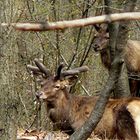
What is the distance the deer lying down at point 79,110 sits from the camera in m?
8.02

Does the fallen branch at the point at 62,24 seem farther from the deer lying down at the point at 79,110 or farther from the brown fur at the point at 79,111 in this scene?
the brown fur at the point at 79,111

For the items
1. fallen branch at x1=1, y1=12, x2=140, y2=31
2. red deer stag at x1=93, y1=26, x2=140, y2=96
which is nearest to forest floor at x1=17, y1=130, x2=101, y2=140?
red deer stag at x1=93, y1=26, x2=140, y2=96

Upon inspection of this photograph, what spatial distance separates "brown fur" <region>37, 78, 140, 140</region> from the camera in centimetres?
817

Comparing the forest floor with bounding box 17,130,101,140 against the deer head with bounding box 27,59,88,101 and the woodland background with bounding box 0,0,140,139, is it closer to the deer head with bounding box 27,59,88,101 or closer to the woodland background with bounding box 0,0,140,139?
the deer head with bounding box 27,59,88,101

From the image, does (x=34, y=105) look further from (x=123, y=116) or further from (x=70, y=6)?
(x=123, y=116)

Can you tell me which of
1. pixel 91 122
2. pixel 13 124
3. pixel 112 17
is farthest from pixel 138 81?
pixel 112 17

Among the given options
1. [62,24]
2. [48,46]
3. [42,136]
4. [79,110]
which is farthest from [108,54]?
[62,24]

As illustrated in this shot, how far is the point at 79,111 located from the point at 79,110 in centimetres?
2

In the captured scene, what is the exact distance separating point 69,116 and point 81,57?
13.3ft

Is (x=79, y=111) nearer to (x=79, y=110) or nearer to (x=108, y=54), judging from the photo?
(x=79, y=110)

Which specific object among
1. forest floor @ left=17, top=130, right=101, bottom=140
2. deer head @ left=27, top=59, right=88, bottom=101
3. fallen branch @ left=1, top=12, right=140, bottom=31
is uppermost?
fallen branch @ left=1, top=12, right=140, bottom=31

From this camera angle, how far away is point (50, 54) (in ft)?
42.4

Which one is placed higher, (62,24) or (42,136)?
(62,24)

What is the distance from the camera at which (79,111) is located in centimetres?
888
